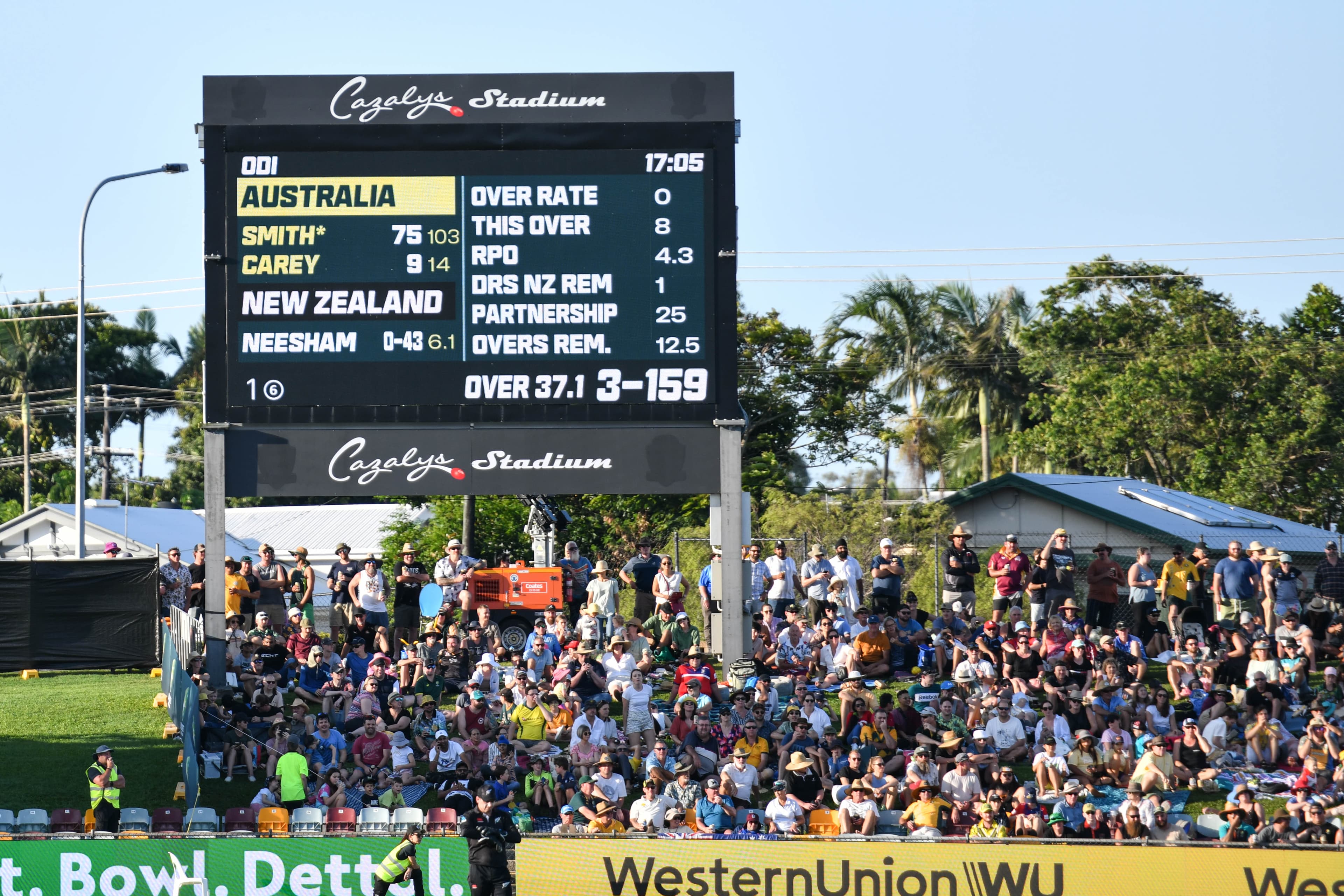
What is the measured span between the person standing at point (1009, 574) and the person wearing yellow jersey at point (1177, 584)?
2.13 metres

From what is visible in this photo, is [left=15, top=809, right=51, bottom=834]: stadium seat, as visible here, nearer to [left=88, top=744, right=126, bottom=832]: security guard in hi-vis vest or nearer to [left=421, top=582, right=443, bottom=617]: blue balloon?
[left=88, top=744, right=126, bottom=832]: security guard in hi-vis vest

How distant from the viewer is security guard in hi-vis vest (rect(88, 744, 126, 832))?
610 inches

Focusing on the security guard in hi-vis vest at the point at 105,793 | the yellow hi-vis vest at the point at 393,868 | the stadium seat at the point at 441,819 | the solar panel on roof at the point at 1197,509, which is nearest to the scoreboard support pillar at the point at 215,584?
the security guard in hi-vis vest at the point at 105,793

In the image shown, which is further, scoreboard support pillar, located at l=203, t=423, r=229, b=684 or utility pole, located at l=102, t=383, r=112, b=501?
utility pole, located at l=102, t=383, r=112, b=501

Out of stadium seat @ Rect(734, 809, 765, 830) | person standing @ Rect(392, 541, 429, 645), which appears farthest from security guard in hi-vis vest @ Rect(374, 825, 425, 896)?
person standing @ Rect(392, 541, 429, 645)

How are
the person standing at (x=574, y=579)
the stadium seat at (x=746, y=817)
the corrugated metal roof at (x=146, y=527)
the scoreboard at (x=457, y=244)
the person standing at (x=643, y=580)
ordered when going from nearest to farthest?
the stadium seat at (x=746, y=817) → the scoreboard at (x=457, y=244) → the person standing at (x=643, y=580) → the person standing at (x=574, y=579) → the corrugated metal roof at (x=146, y=527)

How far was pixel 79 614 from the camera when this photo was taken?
2288 centimetres

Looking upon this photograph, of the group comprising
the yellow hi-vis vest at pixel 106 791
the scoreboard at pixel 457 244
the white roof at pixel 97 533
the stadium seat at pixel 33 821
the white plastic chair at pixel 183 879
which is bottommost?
the white plastic chair at pixel 183 879

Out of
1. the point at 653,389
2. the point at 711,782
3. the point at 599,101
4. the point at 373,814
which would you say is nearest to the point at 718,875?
the point at 711,782

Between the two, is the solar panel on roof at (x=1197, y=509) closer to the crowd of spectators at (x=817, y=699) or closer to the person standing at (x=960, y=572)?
the crowd of spectators at (x=817, y=699)

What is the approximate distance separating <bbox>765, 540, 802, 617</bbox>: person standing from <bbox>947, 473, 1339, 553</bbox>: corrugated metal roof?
438 inches

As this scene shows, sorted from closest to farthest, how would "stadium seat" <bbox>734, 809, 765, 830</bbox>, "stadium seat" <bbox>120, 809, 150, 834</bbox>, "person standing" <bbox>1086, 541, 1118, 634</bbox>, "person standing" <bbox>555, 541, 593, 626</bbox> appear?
"stadium seat" <bbox>120, 809, 150, 834</bbox>, "stadium seat" <bbox>734, 809, 765, 830</bbox>, "person standing" <bbox>1086, 541, 1118, 634</bbox>, "person standing" <bbox>555, 541, 593, 626</bbox>

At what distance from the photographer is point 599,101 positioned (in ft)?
60.8

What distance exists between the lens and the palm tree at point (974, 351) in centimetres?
5138
